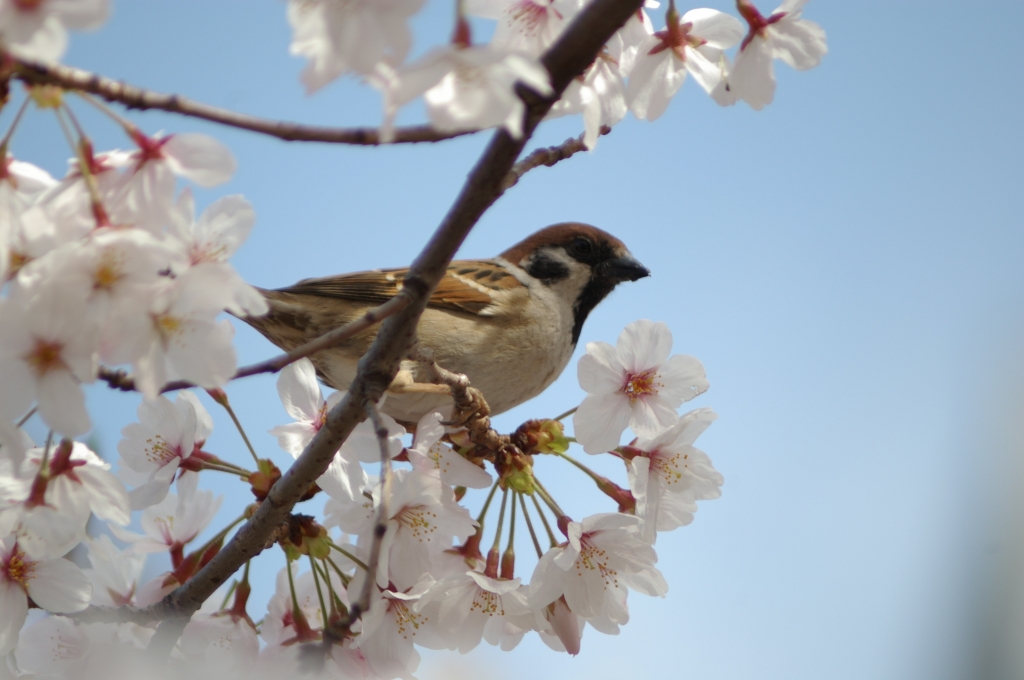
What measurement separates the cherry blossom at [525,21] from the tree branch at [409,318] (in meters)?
0.49

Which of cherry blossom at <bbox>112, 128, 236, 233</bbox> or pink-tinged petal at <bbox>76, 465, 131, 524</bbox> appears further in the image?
pink-tinged petal at <bbox>76, 465, 131, 524</bbox>

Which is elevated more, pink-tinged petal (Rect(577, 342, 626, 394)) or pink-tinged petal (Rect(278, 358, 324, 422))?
pink-tinged petal (Rect(577, 342, 626, 394))

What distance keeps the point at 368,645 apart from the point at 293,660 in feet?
0.59

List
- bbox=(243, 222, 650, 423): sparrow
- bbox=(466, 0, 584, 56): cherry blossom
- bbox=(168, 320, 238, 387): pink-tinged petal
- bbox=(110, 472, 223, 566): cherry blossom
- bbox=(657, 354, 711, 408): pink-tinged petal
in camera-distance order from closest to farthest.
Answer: bbox=(168, 320, 238, 387): pink-tinged petal
bbox=(466, 0, 584, 56): cherry blossom
bbox=(657, 354, 711, 408): pink-tinged petal
bbox=(110, 472, 223, 566): cherry blossom
bbox=(243, 222, 650, 423): sparrow

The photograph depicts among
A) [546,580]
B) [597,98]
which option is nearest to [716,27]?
[597,98]

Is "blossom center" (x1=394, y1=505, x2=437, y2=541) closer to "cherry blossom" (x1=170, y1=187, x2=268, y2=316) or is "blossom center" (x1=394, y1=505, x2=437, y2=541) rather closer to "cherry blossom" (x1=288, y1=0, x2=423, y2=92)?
"cherry blossom" (x1=170, y1=187, x2=268, y2=316)

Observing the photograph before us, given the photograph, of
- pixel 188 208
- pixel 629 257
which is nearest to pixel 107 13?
pixel 188 208

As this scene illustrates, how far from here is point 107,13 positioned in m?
1.01

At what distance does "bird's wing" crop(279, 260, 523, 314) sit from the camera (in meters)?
3.20

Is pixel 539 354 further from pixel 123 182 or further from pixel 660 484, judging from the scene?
pixel 123 182

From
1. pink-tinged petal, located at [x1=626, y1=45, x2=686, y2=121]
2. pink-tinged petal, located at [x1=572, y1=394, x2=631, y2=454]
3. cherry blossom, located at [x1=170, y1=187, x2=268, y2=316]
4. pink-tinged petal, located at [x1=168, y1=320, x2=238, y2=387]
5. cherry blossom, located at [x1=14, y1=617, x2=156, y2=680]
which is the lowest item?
cherry blossom, located at [x1=14, y1=617, x2=156, y2=680]

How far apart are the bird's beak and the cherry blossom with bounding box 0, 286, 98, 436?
2764mm

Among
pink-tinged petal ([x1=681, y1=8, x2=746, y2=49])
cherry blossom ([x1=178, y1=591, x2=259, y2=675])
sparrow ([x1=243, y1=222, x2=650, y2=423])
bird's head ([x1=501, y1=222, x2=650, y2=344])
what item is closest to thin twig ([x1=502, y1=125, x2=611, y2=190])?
pink-tinged petal ([x1=681, y1=8, x2=746, y2=49])

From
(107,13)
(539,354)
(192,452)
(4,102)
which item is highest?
(539,354)
